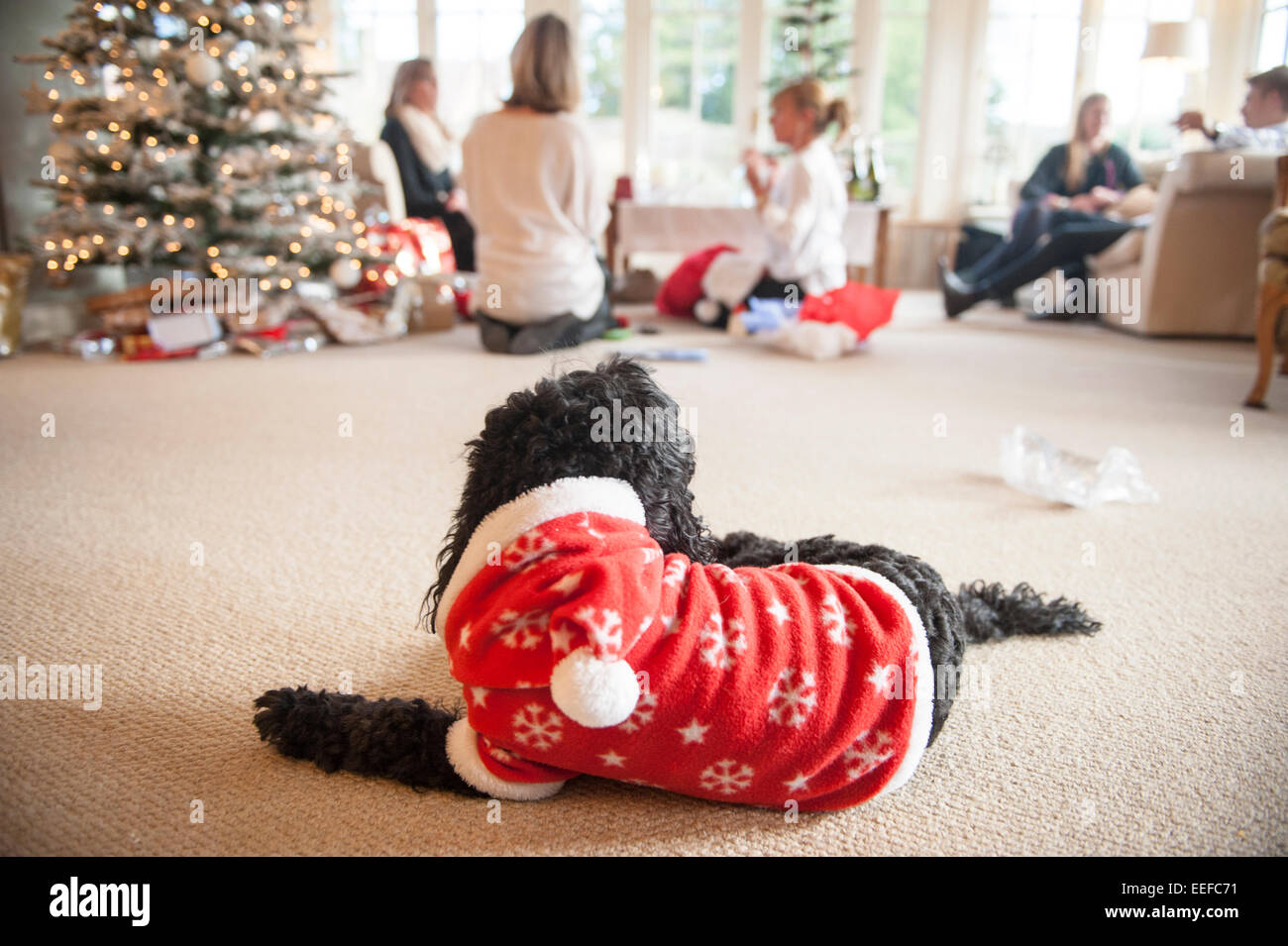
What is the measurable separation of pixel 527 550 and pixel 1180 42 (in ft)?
21.2

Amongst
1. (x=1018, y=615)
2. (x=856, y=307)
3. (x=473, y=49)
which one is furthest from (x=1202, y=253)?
(x=473, y=49)

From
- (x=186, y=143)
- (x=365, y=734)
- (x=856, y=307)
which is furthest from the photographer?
(x=856, y=307)

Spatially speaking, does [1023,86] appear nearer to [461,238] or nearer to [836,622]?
[461,238]

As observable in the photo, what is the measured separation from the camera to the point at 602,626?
0.79 metres

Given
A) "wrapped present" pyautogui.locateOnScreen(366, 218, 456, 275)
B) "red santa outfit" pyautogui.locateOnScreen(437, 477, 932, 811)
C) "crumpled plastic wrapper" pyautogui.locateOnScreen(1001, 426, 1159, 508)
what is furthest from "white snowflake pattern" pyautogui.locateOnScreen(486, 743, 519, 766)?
"wrapped present" pyautogui.locateOnScreen(366, 218, 456, 275)

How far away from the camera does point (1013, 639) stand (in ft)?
4.38

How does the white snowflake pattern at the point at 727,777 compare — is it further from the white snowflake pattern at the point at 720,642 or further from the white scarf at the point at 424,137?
the white scarf at the point at 424,137

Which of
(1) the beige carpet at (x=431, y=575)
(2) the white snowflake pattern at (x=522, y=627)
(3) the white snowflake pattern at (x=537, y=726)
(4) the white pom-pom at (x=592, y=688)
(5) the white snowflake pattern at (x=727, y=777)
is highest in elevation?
(2) the white snowflake pattern at (x=522, y=627)

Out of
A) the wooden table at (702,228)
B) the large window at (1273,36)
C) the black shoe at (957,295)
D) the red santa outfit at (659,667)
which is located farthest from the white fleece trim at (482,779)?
the large window at (1273,36)

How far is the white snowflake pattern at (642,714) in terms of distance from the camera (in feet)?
2.79

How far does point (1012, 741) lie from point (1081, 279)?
15.0 ft

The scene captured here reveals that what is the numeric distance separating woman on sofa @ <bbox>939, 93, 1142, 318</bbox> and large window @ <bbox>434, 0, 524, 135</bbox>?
3.68 m

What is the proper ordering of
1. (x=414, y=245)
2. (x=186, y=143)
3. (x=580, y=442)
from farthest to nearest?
(x=414, y=245), (x=186, y=143), (x=580, y=442)
